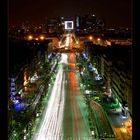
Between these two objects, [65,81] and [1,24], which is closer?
[1,24]

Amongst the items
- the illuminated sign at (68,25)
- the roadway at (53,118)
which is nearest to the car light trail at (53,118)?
the roadway at (53,118)

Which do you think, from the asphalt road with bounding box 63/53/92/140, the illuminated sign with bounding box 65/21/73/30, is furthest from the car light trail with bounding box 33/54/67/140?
the illuminated sign with bounding box 65/21/73/30

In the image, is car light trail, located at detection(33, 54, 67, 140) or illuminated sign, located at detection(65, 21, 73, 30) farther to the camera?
illuminated sign, located at detection(65, 21, 73, 30)

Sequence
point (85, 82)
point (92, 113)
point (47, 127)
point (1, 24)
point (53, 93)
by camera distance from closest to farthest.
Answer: point (1, 24)
point (47, 127)
point (92, 113)
point (53, 93)
point (85, 82)

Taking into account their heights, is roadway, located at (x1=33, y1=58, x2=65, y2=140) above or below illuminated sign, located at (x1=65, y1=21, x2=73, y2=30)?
below

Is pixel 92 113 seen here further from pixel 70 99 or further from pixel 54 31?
pixel 54 31

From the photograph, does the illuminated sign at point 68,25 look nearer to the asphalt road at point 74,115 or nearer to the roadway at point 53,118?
the asphalt road at point 74,115

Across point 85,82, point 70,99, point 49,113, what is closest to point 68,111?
point 49,113

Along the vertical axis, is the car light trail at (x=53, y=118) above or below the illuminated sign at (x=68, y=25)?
below

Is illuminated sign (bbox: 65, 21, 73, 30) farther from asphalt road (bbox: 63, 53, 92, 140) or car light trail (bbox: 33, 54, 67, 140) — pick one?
car light trail (bbox: 33, 54, 67, 140)
